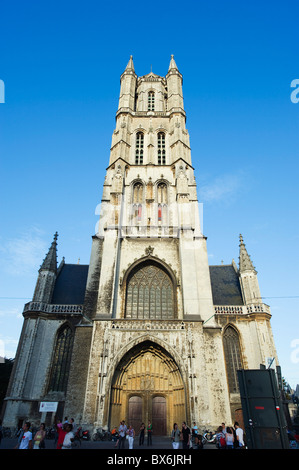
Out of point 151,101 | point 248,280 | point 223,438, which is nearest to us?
point 223,438

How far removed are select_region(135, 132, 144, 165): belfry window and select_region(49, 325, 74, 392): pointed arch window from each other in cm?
1539

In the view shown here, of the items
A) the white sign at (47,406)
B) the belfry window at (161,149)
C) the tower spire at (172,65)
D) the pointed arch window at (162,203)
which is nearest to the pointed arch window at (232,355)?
the pointed arch window at (162,203)

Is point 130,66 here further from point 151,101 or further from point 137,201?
point 137,201

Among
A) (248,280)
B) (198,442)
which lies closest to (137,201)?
(248,280)

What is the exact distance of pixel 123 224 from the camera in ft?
70.9

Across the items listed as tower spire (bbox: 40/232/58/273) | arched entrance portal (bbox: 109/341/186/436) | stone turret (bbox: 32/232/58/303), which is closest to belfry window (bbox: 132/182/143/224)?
tower spire (bbox: 40/232/58/273)

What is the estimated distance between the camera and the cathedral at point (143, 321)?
15.7 metres

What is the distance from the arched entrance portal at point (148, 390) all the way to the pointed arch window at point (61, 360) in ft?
13.9

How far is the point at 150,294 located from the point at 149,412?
6.82 meters

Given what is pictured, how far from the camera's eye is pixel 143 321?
1686 centimetres

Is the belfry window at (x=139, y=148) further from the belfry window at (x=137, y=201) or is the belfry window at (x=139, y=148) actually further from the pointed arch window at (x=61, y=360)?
the pointed arch window at (x=61, y=360)

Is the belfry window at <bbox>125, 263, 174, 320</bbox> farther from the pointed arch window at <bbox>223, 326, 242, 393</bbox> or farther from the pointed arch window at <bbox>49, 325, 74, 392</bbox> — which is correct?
the pointed arch window at <bbox>49, 325, 74, 392</bbox>
